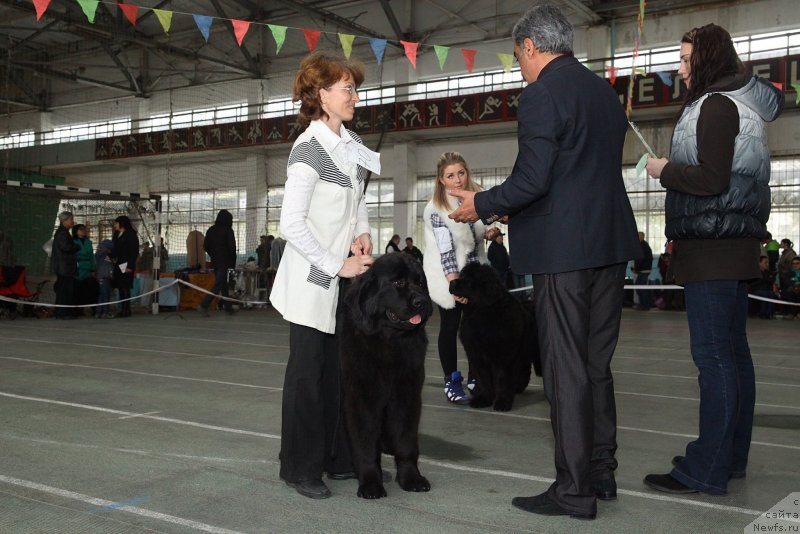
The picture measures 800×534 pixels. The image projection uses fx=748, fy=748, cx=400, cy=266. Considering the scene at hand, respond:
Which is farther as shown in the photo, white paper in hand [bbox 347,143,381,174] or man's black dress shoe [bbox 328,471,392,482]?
man's black dress shoe [bbox 328,471,392,482]

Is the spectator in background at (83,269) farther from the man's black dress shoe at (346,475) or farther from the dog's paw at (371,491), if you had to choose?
the dog's paw at (371,491)

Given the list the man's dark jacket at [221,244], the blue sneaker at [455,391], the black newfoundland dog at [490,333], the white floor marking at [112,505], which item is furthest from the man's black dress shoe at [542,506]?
the man's dark jacket at [221,244]

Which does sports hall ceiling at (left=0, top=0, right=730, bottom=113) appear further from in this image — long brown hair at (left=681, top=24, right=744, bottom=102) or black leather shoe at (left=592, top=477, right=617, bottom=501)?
black leather shoe at (left=592, top=477, right=617, bottom=501)

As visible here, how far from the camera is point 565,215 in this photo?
272cm

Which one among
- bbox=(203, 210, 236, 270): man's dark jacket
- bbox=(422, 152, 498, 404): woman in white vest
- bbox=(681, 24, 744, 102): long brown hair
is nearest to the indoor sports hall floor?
bbox=(422, 152, 498, 404): woman in white vest

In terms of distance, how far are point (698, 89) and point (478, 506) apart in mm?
1927

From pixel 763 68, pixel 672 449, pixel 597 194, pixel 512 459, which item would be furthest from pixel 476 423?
pixel 763 68

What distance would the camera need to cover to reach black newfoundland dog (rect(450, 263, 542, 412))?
4.79m

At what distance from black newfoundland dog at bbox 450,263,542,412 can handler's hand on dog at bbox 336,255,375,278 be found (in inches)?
73.1

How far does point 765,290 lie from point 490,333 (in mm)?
11595

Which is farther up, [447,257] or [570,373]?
[447,257]

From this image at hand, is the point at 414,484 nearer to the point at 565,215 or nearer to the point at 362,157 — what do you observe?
the point at 565,215

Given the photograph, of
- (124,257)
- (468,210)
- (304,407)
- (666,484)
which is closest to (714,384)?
(666,484)

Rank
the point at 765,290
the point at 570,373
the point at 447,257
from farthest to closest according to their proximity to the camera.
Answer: the point at 765,290
the point at 447,257
the point at 570,373
